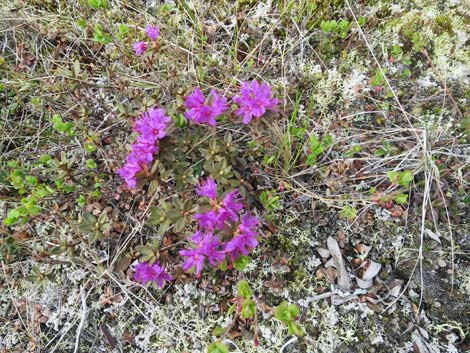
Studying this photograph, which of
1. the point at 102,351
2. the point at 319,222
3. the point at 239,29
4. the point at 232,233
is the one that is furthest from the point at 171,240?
the point at 239,29

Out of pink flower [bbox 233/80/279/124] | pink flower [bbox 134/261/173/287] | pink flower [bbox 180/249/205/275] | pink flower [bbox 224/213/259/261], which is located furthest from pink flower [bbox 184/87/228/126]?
pink flower [bbox 134/261/173/287]

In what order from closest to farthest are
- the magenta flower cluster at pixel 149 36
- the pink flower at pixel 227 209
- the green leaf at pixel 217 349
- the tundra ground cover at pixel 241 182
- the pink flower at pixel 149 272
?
the green leaf at pixel 217 349 → the pink flower at pixel 227 209 → the pink flower at pixel 149 272 → the tundra ground cover at pixel 241 182 → the magenta flower cluster at pixel 149 36

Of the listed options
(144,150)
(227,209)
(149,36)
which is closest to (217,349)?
(227,209)

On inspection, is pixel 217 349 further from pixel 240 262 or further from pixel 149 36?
pixel 149 36

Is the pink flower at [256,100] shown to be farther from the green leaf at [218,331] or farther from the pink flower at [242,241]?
the green leaf at [218,331]

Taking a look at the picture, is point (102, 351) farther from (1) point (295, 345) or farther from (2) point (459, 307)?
(2) point (459, 307)

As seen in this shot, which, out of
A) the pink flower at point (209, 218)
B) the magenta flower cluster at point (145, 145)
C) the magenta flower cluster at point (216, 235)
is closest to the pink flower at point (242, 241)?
the magenta flower cluster at point (216, 235)
